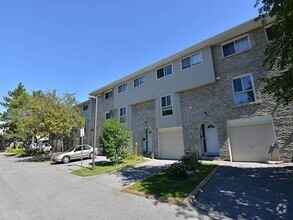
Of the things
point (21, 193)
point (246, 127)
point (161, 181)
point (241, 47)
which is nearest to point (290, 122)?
point (246, 127)

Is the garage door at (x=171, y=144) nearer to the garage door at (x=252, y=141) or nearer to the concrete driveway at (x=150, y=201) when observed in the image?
the garage door at (x=252, y=141)

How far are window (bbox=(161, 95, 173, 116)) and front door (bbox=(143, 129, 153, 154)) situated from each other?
3.27m

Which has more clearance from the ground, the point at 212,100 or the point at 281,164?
the point at 212,100

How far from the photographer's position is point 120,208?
6320 mm

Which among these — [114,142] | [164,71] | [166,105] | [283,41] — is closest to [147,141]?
[166,105]

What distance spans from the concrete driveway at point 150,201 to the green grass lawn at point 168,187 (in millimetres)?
490

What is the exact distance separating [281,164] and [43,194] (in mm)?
13163

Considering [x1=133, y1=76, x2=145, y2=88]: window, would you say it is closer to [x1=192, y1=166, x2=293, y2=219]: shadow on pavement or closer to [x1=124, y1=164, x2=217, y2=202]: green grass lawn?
[x1=124, y1=164, x2=217, y2=202]: green grass lawn

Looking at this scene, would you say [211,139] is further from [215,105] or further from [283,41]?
[283,41]

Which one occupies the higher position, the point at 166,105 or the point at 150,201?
the point at 166,105

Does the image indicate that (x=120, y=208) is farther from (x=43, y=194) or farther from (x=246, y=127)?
(x=246, y=127)

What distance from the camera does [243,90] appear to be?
13.6 m

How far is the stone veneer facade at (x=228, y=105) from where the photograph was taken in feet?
39.0

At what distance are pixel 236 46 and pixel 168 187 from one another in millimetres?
11924
